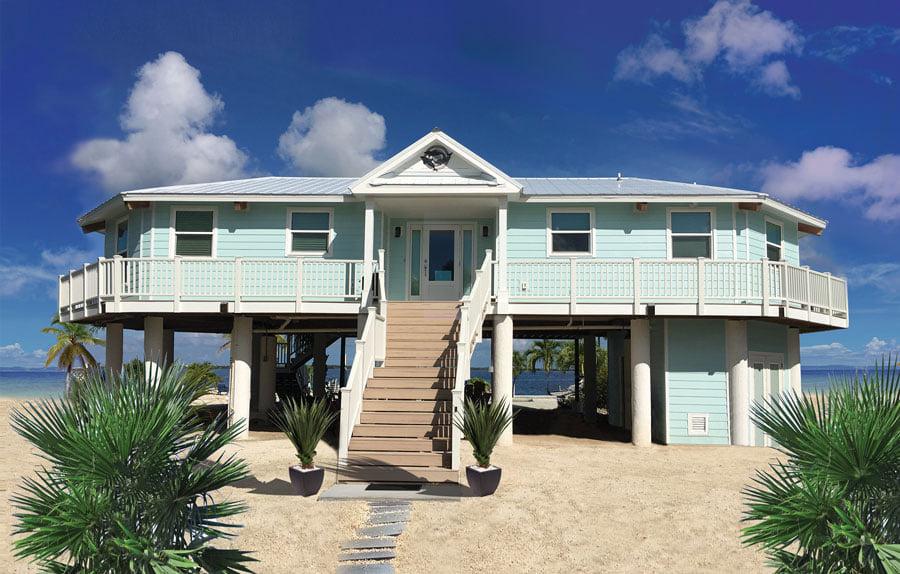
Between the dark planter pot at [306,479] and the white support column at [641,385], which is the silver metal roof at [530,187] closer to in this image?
the white support column at [641,385]

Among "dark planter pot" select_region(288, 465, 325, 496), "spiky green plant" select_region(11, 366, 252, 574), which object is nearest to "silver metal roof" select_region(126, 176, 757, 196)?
"dark planter pot" select_region(288, 465, 325, 496)

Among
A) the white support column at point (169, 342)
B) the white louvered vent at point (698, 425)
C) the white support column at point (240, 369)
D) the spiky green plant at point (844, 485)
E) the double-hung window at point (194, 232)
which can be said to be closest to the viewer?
the spiky green plant at point (844, 485)

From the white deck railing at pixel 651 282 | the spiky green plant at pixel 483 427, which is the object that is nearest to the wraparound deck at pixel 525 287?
the white deck railing at pixel 651 282

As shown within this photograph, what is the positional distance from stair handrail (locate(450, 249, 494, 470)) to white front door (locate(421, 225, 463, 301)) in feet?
7.86

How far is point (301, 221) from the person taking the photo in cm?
1903

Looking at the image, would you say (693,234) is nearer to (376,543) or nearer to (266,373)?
(376,543)

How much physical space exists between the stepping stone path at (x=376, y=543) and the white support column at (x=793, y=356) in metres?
12.8

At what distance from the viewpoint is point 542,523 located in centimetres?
1017

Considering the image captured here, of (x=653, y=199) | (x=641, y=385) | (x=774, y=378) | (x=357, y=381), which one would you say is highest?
(x=653, y=199)

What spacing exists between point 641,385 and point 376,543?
9489 millimetres

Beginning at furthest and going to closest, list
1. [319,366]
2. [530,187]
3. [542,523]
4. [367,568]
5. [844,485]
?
[319,366]
[530,187]
[542,523]
[367,568]
[844,485]

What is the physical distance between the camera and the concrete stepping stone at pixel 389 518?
10094 millimetres

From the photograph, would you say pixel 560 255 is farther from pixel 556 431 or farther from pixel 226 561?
pixel 226 561

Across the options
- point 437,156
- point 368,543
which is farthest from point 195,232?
point 368,543
